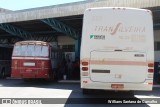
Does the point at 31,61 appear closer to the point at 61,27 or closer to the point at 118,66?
the point at 118,66

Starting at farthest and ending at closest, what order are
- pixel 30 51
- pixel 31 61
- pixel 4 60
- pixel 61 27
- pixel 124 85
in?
pixel 61 27, pixel 4 60, pixel 30 51, pixel 31 61, pixel 124 85

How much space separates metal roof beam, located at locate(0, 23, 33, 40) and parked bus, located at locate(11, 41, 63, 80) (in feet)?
39.3

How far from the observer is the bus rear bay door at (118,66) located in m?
11.7

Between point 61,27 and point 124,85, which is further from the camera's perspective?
point 61,27

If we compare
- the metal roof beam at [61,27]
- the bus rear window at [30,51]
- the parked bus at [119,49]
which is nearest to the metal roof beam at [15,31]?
the metal roof beam at [61,27]

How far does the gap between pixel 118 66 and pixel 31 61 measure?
8.82m

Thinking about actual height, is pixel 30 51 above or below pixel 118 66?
above

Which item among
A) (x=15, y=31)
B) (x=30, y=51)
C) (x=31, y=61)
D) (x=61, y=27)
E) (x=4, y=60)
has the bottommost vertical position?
(x=4, y=60)

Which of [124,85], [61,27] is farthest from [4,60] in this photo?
[124,85]

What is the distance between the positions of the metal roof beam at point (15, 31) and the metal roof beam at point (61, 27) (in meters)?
5.58

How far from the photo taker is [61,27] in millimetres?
29141

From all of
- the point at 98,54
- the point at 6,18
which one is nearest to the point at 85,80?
the point at 98,54

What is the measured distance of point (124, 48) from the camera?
11719mm

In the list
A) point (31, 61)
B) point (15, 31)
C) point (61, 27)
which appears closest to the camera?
point (31, 61)
